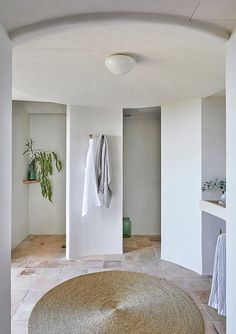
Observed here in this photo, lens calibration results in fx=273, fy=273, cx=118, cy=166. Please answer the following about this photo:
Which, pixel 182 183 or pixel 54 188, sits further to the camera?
pixel 54 188

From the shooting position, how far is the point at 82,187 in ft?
12.7

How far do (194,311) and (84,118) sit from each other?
8.89ft

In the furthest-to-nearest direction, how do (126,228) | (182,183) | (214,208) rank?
(126,228)
(182,183)
(214,208)

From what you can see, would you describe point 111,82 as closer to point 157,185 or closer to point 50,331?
point 50,331

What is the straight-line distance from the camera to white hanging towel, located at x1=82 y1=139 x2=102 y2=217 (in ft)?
12.3

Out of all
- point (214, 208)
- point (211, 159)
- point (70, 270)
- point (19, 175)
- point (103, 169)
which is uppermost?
point (211, 159)

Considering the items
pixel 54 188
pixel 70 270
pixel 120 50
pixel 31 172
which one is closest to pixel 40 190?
pixel 54 188

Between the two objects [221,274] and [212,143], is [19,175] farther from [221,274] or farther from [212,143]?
[221,274]

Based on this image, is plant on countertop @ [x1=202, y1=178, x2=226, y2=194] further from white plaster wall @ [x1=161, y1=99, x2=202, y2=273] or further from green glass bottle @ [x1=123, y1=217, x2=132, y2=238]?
green glass bottle @ [x1=123, y1=217, x2=132, y2=238]

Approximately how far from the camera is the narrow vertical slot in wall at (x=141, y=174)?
5082mm

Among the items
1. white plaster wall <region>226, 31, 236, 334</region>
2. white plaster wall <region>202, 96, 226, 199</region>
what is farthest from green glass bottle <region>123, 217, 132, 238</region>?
white plaster wall <region>226, 31, 236, 334</region>

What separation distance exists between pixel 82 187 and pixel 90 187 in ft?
0.51

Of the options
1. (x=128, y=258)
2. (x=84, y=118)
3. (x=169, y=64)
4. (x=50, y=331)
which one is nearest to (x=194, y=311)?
(x=50, y=331)

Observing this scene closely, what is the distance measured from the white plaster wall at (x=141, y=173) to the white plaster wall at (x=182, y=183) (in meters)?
1.24
